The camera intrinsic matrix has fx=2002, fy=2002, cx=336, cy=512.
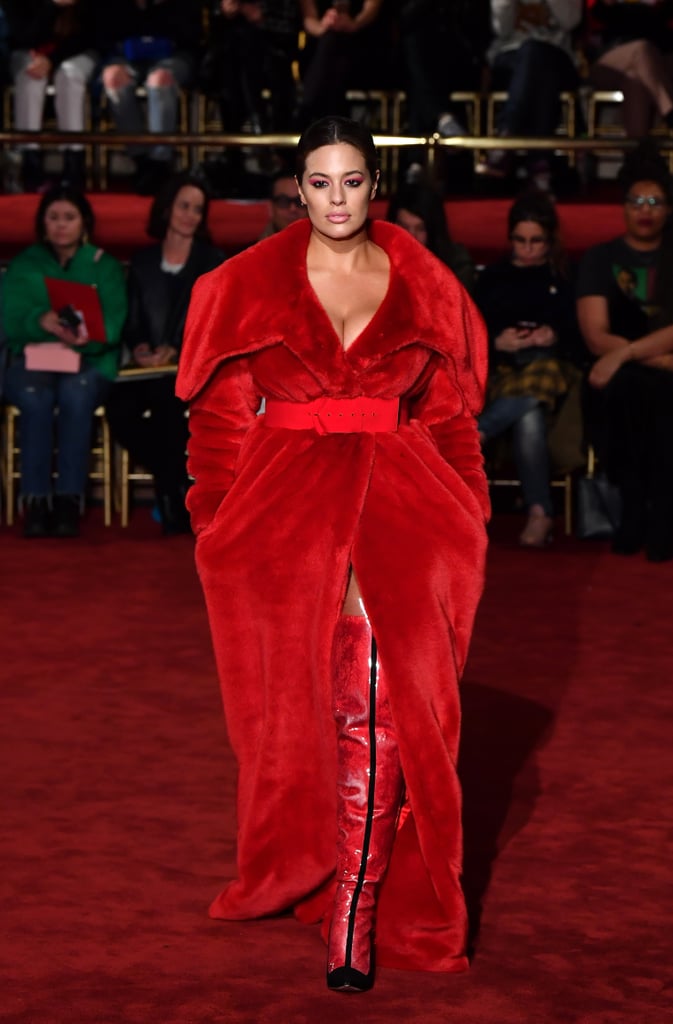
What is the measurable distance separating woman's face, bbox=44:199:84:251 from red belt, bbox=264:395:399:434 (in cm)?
467

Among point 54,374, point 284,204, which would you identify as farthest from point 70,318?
point 284,204

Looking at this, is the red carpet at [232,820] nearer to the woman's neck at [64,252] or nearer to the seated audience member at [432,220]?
the seated audience member at [432,220]

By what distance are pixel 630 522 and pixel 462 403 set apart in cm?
399

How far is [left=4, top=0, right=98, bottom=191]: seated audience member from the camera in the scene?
1061 cm

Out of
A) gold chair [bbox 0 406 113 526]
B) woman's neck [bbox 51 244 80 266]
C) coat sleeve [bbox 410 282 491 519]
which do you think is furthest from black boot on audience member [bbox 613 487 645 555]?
coat sleeve [bbox 410 282 491 519]

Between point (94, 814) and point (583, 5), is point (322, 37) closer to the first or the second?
point (583, 5)

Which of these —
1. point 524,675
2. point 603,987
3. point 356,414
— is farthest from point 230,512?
point 524,675

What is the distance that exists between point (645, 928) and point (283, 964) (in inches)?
27.0

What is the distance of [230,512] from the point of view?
348 centimetres

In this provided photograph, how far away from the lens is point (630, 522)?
24.5ft

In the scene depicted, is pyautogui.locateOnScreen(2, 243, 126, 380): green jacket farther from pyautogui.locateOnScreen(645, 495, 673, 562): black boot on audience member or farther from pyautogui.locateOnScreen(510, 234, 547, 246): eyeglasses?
pyautogui.locateOnScreen(645, 495, 673, 562): black boot on audience member

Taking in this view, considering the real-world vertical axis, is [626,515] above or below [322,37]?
below

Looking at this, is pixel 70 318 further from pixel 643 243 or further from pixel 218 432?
pixel 218 432

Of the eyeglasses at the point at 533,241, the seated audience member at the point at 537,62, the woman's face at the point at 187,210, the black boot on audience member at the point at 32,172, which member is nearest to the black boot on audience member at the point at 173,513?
the woman's face at the point at 187,210
